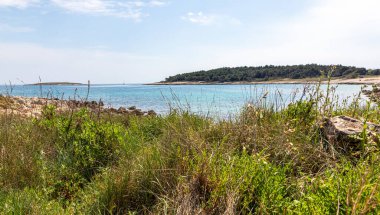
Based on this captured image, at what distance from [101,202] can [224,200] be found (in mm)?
1497

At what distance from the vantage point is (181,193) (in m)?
3.28

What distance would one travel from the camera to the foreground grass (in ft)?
9.80

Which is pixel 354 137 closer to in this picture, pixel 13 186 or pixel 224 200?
pixel 224 200

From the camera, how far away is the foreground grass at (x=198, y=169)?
9.80 ft

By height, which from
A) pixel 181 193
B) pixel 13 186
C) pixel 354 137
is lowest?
pixel 13 186

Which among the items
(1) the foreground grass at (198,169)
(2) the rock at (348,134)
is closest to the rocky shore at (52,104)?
(1) the foreground grass at (198,169)

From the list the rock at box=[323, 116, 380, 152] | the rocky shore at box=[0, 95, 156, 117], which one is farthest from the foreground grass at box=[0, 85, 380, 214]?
the rocky shore at box=[0, 95, 156, 117]

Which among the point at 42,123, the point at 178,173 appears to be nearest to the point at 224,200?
the point at 178,173

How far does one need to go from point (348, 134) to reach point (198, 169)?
7.35ft

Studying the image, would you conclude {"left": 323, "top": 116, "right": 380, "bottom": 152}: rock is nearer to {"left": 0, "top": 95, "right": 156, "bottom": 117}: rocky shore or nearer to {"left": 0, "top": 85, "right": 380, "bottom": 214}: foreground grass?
{"left": 0, "top": 85, "right": 380, "bottom": 214}: foreground grass

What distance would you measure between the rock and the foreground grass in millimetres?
124

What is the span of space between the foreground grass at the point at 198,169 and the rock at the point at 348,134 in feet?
0.41

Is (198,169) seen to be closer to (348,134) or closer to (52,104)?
(348,134)

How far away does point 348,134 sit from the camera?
13.8ft
